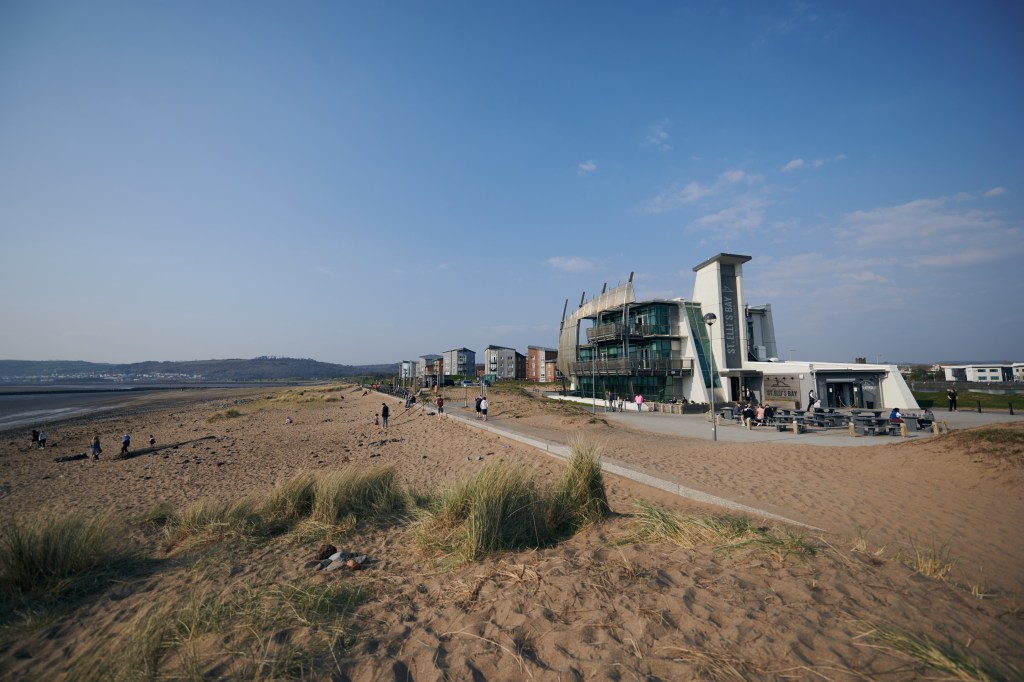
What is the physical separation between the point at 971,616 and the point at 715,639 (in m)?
2.11

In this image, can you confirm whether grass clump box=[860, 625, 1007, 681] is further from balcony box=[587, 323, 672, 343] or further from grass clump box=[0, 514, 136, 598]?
balcony box=[587, 323, 672, 343]

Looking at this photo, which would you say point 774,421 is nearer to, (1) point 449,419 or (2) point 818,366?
(2) point 818,366

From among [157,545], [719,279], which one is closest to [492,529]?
[157,545]

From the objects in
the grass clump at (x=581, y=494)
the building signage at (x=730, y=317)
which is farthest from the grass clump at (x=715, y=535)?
the building signage at (x=730, y=317)

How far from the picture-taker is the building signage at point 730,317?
32.9m

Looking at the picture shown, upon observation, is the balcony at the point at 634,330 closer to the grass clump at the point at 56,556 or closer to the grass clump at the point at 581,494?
the grass clump at the point at 581,494

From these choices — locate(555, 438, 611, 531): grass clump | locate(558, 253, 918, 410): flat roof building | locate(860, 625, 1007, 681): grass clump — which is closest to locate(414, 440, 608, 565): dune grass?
locate(555, 438, 611, 531): grass clump

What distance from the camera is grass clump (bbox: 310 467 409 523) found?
7094 mm

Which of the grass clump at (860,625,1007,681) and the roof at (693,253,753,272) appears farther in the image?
the roof at (693,253,753,272)

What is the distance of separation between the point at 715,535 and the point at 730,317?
109ft

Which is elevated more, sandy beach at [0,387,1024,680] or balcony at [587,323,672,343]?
balcony at [587,323,672,343]

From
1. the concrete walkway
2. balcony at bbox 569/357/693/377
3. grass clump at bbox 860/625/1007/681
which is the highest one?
balcony at bbox 569/357/693/377

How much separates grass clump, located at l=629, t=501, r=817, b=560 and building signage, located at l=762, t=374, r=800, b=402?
28.6 meters

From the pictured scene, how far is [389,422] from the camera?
86.3 ft
